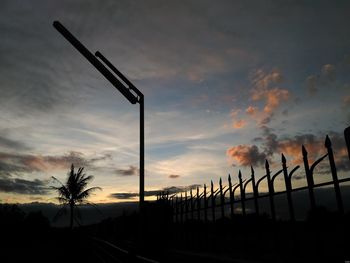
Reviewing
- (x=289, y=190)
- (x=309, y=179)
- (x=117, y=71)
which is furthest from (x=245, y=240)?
(x=117, y=71)

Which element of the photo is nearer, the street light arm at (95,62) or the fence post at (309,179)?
the fence post at (309,179)

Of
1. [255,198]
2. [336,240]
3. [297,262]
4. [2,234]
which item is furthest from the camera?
[2,234]

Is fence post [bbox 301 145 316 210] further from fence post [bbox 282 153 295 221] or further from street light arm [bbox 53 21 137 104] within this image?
street light arm [bbox 53 21 137 104]

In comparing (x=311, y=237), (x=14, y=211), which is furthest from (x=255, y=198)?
(x=14, y=211)

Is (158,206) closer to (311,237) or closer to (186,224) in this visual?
(186,224)

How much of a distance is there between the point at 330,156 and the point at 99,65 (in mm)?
6545

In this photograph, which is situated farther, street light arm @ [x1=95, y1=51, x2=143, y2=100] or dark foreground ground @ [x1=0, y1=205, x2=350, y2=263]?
street light arm @ [x1=95, y1=51, x2=143, y2=100]

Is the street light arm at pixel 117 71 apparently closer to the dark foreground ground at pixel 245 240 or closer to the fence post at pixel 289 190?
the dark foreground ground at pixel 245 240

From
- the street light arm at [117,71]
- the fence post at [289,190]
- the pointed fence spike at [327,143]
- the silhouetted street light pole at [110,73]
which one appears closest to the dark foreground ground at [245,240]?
the fence post at [289,190]

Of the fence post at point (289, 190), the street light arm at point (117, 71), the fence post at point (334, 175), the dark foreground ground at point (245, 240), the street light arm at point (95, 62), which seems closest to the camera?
the fence post at point (334, 175)

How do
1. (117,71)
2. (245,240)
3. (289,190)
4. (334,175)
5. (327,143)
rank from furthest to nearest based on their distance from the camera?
(117,71) → (245,240) → (289,190) → (327,143) → (334,175)

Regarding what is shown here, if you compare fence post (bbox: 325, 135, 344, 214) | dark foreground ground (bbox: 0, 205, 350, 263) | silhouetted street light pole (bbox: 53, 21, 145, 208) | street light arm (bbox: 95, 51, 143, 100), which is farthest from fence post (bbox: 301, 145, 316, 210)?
street light arm (bbox: 95, 51, 143, 100)

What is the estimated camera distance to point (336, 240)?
607 cm

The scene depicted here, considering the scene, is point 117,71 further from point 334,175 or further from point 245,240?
point 334,175
